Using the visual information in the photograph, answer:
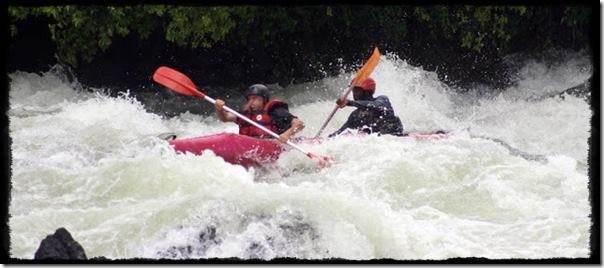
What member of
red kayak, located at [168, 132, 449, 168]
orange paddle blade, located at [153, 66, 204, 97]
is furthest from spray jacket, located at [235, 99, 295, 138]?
orange paddle blade, located at [153, 66, 204, 97]

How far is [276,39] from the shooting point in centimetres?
963

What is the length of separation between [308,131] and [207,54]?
5.43ft

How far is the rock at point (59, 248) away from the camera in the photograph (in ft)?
12.0

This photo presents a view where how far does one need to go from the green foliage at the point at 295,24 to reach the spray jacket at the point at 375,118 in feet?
7.02

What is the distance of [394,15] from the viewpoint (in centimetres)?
964

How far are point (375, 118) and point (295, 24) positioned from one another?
2.37 m

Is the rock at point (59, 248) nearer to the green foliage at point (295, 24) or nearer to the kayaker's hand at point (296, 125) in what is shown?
the kayaker's hand at point (296, 125)

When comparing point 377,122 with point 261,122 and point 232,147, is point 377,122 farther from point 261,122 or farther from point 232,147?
point 232,147

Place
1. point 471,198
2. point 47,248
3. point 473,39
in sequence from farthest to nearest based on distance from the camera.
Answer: point 473,39 < point 471,198 < point 47,248

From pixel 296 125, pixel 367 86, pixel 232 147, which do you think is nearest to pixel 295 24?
pixel 367 86

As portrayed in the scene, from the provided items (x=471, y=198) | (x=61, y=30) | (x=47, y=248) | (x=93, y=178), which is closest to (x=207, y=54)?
(x=61, y=30)

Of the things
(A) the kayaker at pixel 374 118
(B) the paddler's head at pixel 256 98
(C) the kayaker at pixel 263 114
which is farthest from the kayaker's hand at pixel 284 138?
(A) the kayaker at pixel 374 118

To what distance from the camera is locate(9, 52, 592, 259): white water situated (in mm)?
4398

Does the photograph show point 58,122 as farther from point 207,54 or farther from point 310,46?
point 310,46
